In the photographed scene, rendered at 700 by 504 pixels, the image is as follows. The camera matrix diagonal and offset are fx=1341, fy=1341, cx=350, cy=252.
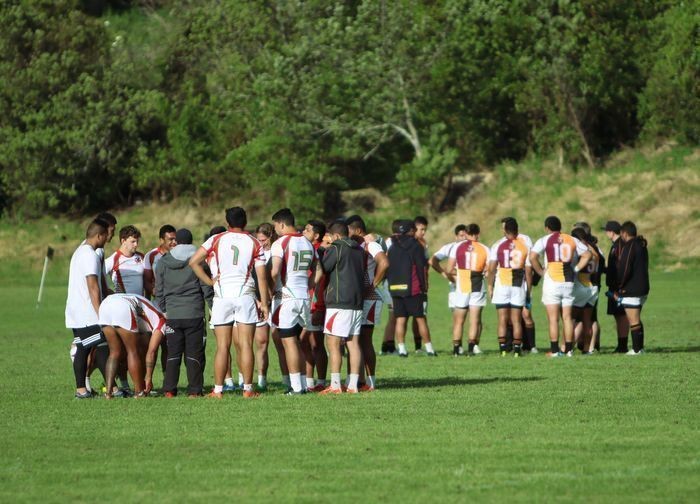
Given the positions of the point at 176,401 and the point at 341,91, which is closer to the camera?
the point at 176,401

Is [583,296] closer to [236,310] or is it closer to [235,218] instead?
[236,310]

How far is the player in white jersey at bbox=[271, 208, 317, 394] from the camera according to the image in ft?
48.0

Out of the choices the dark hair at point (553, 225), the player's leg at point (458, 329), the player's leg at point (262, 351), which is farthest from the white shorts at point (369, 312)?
the player's leg at point (458, 329)

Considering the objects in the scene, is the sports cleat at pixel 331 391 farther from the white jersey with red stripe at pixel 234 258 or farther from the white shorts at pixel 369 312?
the white jersey with red stripe at pixel 234 258

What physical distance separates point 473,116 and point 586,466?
163 feet

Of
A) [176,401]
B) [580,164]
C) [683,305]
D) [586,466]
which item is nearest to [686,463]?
[586,466]

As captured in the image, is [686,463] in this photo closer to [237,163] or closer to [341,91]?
[341,91]

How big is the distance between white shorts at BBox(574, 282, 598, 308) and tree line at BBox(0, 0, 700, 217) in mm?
33208

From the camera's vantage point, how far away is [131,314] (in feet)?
48.0

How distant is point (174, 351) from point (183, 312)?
0.46 metres

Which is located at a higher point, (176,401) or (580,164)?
(580,164)

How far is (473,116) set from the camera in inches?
2307

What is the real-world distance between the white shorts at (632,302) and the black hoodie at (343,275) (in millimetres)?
6947

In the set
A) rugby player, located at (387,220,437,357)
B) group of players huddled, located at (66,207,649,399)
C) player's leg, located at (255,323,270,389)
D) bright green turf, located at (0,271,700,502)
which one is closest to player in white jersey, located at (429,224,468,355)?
rugby player, located at (387,220,437,357)
